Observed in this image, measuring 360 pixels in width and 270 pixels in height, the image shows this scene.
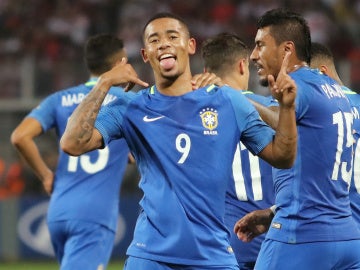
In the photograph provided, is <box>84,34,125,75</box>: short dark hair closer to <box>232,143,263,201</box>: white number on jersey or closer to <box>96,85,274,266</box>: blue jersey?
<box>232,143,263,201</box>: white number on jersey

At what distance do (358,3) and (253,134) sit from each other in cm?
1323

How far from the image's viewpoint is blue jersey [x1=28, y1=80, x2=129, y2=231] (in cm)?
830

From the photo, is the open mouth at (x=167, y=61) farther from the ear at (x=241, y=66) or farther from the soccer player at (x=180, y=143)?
the ear at (x=241, y=66)

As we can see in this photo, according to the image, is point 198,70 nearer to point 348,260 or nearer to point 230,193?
point 230,193

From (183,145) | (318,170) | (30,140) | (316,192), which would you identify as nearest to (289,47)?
(318,170)

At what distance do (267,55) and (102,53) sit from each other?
2.81 metres

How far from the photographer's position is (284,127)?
17.5ft

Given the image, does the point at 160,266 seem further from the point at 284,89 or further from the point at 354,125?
the point at 354,125

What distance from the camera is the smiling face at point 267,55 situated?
606 centimetres

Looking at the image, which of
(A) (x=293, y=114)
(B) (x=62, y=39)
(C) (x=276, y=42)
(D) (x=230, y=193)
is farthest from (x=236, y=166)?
(B) (x=62, y=39)

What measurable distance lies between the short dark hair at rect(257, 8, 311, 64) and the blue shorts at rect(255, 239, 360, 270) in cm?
120

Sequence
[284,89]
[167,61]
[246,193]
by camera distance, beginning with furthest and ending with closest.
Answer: [246,193] < [167,61] < [284,89]

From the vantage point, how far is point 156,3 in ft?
59.3

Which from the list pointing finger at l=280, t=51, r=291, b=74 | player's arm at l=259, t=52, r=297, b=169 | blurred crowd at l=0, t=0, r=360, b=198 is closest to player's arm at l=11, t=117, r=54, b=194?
pointing finger at l=280, t=51, r=291, b=74
